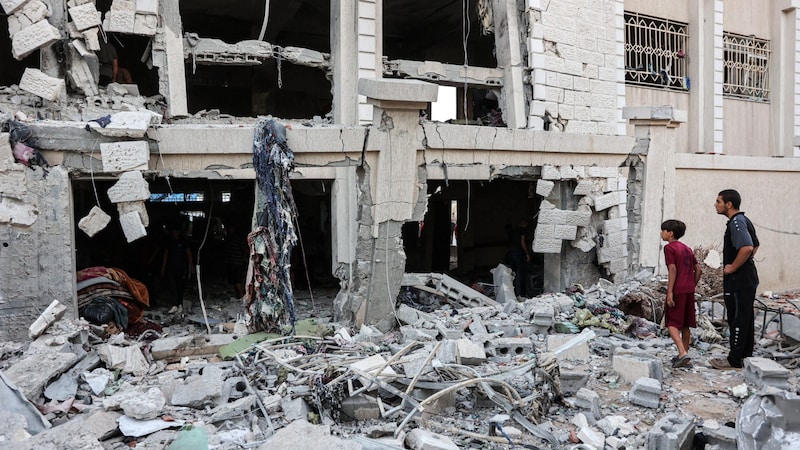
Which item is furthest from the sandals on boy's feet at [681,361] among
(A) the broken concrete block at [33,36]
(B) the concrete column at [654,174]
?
(A) the broken concrete block at [33,36]

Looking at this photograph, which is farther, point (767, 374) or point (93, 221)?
point (93, 221)

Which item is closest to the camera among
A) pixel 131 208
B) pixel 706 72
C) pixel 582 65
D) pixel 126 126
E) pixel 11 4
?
pixel 126 126

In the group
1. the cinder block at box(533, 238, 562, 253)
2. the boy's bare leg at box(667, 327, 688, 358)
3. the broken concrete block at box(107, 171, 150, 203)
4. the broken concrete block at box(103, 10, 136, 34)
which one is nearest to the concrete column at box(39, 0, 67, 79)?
the broken concrete block at box(103, 10, 136, 34)

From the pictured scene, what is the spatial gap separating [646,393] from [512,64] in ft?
24.2

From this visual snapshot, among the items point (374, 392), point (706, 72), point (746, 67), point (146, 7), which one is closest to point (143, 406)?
point (374, 392)

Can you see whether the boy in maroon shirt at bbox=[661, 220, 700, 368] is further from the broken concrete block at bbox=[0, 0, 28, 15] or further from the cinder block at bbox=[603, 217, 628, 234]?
the broken concrete block at bbox=[0, 0, 28, 15]

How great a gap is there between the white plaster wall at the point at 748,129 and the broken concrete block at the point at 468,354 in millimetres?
11351

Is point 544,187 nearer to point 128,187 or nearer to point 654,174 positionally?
point 654,174

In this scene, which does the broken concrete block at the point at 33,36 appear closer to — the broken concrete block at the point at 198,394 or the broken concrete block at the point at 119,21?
the broken concrete block at the point at 119,21

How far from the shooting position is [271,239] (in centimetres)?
664

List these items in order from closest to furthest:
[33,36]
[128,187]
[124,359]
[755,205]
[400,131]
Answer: [124,359] → [128,187] → [400,131] → [33,36] → [755,205]

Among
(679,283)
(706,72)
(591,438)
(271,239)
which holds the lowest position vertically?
(591,438)

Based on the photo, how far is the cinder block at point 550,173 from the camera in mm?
9406

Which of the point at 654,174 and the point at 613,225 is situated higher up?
the point at 654,174
